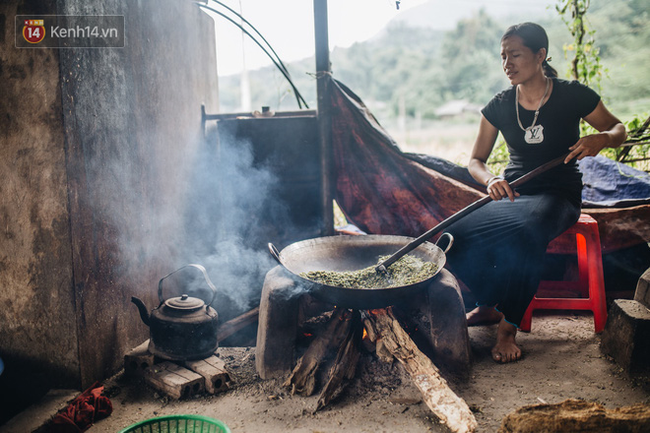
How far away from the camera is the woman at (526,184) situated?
2.88 metres

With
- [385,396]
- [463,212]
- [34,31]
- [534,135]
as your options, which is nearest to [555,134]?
[534,135]

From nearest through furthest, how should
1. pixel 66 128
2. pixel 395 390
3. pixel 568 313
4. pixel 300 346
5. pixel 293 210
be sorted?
pixel 66 128 → pixel 395 390 → pixel 300 346 → pixel 568 313 → pixel 293 210

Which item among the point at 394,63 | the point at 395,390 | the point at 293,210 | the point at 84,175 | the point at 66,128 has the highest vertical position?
the point at 394,63

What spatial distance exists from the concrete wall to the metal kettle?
10.8 inches

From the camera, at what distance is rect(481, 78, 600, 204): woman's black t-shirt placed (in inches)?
116

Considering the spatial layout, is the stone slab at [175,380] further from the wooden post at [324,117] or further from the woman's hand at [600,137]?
the woman's hand at [600,137]

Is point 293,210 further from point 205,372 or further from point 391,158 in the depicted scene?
point 205,372

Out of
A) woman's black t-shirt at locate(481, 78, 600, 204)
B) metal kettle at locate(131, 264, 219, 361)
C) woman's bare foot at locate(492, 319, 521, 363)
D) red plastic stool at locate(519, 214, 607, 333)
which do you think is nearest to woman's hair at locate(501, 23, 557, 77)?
woman's black t-shirt at locate(481, 78, 600, 204)

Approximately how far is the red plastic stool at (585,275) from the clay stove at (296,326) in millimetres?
920

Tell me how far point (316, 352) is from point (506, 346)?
135 centimetres

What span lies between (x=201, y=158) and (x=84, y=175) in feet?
5.75

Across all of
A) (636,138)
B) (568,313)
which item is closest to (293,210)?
(568,313)

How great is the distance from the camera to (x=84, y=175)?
250 cm
